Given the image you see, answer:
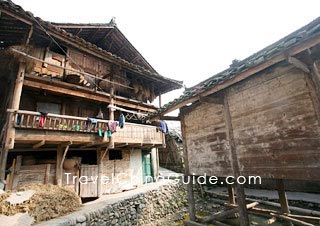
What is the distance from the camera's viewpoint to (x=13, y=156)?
10.6 meters

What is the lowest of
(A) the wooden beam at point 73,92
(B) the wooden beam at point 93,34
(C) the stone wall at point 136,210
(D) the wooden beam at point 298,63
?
(C) the stone wall at point 136,210

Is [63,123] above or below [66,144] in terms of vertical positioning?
above

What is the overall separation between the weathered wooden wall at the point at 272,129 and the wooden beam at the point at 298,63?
0.89 feet

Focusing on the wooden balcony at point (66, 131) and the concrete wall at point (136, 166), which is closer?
the wooden balcony at point (66, 131)

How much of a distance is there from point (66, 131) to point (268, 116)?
9.63 m

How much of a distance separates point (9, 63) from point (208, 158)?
1111 cm

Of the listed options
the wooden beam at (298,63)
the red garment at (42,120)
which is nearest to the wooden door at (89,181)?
the red garment at (42,120)

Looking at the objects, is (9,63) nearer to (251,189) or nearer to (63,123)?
(63,123)

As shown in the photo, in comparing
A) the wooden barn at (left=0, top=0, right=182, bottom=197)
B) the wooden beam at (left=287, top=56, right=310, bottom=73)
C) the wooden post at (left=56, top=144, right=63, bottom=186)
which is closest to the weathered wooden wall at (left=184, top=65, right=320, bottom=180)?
the wooden beam at (left=287, top=56, right=310, bottom=73)

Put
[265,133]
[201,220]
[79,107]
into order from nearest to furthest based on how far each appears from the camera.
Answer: [265,133]
[201,220]
[79,107]

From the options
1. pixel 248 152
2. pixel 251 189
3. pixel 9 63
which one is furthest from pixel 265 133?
pixel 251 189

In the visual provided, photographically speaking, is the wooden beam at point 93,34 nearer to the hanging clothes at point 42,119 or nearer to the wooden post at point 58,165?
the hanging clothes at point 42,119

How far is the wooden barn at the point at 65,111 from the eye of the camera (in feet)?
31.0

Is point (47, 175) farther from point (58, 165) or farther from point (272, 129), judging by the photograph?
point (272, 129)
